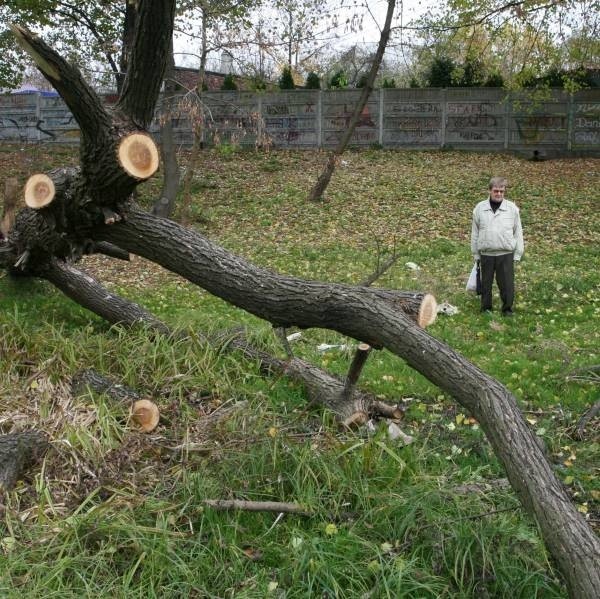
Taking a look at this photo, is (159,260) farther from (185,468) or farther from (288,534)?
(288,534)

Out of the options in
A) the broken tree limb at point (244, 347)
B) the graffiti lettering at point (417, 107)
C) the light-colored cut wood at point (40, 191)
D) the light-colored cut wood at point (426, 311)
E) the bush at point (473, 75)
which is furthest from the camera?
the graffiti lettering at point (417, 107)

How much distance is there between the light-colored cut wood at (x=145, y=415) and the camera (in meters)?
5.23

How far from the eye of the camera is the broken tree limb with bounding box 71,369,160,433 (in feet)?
17.2

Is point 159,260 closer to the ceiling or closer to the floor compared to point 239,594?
closer to the ceiling

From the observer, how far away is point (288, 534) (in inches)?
159

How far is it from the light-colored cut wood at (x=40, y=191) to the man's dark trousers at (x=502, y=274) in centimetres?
514

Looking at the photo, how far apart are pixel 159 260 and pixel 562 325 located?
16.2 ft

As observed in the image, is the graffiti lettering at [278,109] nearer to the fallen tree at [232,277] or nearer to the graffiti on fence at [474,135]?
the graffiti on fence at [474,135]

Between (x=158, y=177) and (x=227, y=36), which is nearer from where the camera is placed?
(x=227, y=36)

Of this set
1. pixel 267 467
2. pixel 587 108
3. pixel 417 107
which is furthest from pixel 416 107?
pixel 267 467

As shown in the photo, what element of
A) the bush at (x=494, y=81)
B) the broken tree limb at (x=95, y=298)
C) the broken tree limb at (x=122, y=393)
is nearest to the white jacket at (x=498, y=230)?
the broken tree limb at (x=95, y=298)

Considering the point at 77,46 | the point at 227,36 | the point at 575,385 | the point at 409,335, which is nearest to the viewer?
the point at 409,335

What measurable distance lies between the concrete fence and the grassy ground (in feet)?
40.2

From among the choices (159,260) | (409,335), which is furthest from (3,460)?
(409,335)
